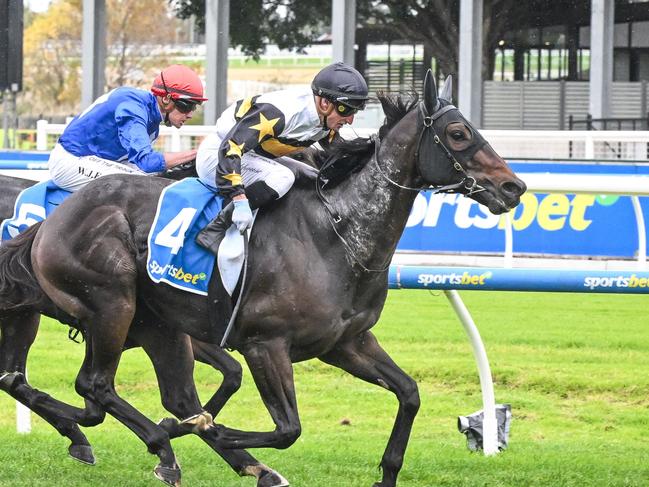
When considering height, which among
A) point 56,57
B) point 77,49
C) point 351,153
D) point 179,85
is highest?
point 77,49

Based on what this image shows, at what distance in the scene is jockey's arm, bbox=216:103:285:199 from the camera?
4547 millimetres

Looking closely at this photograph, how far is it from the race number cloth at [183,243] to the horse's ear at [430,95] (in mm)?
866

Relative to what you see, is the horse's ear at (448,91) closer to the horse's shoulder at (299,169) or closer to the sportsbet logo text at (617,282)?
the horse's shoulder at (299,169)

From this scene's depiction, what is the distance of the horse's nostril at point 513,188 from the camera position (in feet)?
14.4

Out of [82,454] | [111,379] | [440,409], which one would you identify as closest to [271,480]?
[111,379]

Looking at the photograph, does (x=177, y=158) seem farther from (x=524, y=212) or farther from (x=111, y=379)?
(x=524, y=212)

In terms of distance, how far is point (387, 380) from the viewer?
479cm

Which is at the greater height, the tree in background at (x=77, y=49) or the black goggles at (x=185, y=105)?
the tree in background at (x=77, y=49)

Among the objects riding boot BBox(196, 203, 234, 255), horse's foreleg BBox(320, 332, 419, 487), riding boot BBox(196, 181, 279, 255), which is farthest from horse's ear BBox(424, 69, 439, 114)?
horse's foreleg BBox(320, 332, 419, 487)

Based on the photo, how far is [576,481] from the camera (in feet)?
16.4

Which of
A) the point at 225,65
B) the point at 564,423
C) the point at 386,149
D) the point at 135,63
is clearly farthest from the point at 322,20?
the point at 135,63

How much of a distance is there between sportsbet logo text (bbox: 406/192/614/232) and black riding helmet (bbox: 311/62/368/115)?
545cm

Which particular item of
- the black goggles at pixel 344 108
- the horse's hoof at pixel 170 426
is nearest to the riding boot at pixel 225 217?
the black goggles at pixel 344 108

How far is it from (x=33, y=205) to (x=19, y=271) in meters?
0.44
